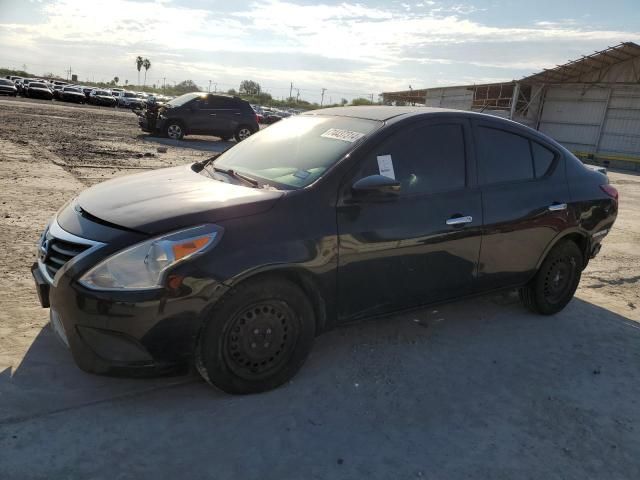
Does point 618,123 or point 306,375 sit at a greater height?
point 618,123

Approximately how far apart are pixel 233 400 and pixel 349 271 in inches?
40.6

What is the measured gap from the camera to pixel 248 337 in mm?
2986

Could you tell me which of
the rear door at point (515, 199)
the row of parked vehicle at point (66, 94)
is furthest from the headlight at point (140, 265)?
the row of parked vehicle at point (66, 94)

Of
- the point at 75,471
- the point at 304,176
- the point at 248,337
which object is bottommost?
the point at 75,471

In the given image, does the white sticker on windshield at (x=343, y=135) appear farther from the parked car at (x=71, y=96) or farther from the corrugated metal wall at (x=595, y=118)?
the parked car at (x=71, y=96)

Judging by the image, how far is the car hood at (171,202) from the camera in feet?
9.36

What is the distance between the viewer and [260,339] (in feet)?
9.93

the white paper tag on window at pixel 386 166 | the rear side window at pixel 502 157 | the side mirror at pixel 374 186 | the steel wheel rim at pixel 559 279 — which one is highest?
the rear side window at pixel 502 157

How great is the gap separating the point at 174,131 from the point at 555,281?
1596 cm

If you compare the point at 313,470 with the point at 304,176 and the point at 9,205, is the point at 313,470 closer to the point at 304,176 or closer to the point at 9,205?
the point at 304,176

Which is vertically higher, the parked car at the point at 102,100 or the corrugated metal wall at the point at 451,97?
the corrugated metal wall at the point at 451,97

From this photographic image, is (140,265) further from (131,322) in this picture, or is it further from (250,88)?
(250,88)

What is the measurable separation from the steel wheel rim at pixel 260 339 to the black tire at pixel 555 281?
98.1 inches

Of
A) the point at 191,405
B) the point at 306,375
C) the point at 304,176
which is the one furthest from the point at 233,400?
the point at 304,176
